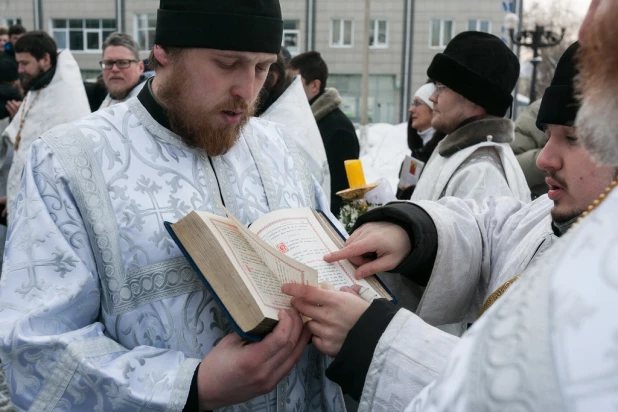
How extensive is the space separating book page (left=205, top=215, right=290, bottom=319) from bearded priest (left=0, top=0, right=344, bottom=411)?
0.19 feet

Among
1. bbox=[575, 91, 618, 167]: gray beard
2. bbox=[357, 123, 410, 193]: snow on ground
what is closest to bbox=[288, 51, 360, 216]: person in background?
bbox=[575, 91, 618, 167]: gray beard

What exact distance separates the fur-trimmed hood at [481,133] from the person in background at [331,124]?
193cm

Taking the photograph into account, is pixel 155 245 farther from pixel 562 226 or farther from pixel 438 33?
pixel 438 33

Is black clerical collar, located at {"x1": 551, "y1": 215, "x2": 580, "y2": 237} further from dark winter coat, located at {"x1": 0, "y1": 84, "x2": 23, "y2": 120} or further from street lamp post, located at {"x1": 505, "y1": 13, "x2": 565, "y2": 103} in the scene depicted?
street lamp post, located at {"x1": 505, "y1": 13, "x2": 565, "y2": 103}

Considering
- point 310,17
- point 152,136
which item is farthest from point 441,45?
point 152,136

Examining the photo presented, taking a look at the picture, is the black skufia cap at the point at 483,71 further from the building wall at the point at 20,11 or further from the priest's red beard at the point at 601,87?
the building wall at the point at 20,11

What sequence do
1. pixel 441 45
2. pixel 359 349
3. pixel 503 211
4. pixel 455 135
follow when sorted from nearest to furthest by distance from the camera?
pixel 359 349, pixel 503 211, pixel 455 135, pixel 441 45

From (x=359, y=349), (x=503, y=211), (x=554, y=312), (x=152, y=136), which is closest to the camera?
(x=554, y=312)

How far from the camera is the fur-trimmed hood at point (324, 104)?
5414 mm

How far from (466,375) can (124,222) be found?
1.19 m

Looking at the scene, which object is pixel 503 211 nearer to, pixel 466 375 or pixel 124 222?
pixel 124 222

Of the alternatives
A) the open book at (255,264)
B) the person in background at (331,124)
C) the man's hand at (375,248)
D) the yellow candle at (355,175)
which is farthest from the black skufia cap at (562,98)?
the person in background at (331,124)

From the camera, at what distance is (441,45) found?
28.0 metres

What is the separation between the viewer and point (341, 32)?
28656 millimetres
